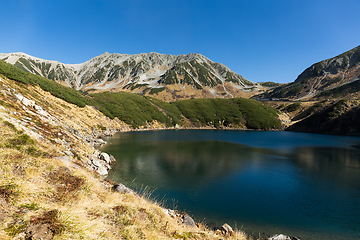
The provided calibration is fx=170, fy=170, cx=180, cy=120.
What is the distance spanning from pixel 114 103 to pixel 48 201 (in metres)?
96.5

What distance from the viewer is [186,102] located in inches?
6053

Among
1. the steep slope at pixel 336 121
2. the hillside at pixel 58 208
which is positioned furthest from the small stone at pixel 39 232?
the steep slope at pixel 336 121

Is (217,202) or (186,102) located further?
(186,102)

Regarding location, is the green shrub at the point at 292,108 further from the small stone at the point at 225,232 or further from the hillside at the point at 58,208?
the hillside at the point at 58,208

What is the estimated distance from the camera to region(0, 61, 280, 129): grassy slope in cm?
9112

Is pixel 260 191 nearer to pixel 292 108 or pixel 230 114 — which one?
pixel 230 114

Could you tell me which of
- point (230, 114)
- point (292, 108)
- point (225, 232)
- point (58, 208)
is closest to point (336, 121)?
point (292, 108)

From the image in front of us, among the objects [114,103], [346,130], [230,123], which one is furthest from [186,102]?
[346,130]

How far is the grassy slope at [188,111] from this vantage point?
91.1 metres

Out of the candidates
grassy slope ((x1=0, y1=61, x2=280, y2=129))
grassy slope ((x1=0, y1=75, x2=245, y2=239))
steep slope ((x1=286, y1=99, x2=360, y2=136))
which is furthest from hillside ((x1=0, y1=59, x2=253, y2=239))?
steep slope ((x1=286, y1=99, x2=360, y2=136))

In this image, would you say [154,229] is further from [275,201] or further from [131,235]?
[275,201]

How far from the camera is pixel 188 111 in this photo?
444ft

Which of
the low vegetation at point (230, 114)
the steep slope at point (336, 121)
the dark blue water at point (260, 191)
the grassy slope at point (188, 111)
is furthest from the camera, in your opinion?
the low vegetation at point (230, 114)

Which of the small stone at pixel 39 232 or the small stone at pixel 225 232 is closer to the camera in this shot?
the small stone at pixel 39 232
